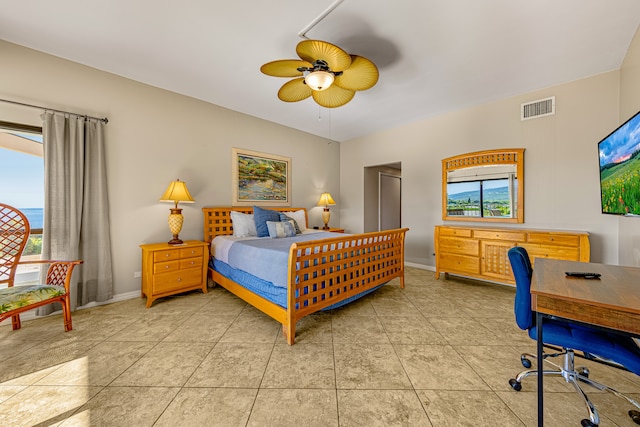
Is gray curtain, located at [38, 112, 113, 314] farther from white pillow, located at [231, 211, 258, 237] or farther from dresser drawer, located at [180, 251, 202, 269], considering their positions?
white pillow, located at [231, 211, 258, 237]

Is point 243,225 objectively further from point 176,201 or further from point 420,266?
point 420,266

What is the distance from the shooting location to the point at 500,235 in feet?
11.0

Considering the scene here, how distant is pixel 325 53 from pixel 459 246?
3.40 metres

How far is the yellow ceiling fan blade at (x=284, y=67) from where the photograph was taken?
6.70 ft

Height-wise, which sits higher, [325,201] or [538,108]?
[538,108]

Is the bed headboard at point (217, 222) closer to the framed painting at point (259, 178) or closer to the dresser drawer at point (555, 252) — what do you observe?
the framed painting at point (259, 178)

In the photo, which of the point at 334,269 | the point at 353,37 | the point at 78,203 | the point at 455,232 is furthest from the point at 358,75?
the point at 78,203

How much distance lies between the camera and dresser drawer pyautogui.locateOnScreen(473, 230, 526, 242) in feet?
10.6

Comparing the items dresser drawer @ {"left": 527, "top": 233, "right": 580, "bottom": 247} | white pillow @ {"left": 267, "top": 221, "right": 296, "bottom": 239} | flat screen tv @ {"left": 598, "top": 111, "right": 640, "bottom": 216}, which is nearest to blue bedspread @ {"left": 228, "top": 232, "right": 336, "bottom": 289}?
white pillow @ {"left": 267, "top": 221, "right": 296, "bottom": 239}

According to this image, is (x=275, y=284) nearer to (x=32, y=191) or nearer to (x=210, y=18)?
(x=210, y=18)

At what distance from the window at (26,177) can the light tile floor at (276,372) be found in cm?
79

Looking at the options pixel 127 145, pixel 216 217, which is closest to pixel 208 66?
pixel 127 145

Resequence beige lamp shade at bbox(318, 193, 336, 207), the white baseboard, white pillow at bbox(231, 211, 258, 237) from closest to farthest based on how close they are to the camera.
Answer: white pillow at bbox(231, 211, 258, 237) → the white baseboard → beige lamp shade at bbox(318, 193, 336, 207)

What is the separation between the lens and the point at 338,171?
6082 mm
